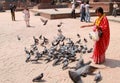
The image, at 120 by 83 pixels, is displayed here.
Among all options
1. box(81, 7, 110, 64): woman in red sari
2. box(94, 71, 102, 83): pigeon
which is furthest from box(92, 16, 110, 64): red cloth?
box(94, 71, 102, 83): pigeon

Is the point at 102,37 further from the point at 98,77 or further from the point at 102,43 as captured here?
the point at 98,77

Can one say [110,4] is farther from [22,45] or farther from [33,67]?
[33,67]

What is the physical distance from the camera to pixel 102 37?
898 cm

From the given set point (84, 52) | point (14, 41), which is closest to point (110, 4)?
point (14, 41)

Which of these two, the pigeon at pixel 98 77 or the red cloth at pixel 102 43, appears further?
the red cloth at pixel 102 43

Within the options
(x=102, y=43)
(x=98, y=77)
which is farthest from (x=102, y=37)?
(x=98, y=77)

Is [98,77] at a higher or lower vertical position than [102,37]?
lower

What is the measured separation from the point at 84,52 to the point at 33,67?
7.29ft

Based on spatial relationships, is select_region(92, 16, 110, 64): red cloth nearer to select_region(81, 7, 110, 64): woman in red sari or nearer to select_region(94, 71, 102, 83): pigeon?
select_region(81, 7, 110, 64): woman in red sari

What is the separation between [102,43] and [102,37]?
0.58ft

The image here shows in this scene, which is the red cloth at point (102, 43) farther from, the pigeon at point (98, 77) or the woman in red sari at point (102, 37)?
the pigeon at point (98, 77)

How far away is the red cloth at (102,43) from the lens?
8.87 meters

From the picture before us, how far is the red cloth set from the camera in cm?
887

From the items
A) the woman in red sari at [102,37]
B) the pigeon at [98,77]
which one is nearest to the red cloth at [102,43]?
the woman in red sari at [102,37]
